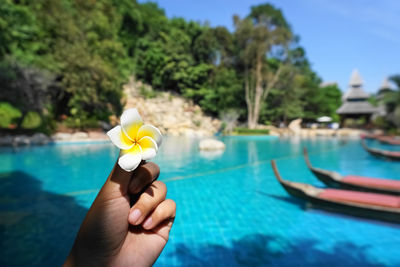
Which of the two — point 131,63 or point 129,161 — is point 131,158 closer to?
point 129,161

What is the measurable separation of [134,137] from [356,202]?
16.4 feet

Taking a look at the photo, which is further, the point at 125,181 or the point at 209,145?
the point at 209,145

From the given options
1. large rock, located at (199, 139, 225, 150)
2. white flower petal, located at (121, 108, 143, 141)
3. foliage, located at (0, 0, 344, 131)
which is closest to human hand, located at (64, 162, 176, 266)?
white flower petal, located at (121, 108, 143, 141)

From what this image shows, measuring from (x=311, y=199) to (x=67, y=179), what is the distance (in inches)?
297

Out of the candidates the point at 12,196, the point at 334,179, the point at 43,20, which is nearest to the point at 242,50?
the point at 43,20

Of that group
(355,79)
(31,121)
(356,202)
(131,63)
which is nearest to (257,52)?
(131,63)

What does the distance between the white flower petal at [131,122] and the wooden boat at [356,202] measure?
4.81m

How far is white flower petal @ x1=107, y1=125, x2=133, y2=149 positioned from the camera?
0.67m

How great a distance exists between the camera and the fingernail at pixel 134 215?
31.6 inches

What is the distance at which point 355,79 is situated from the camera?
1507 inches

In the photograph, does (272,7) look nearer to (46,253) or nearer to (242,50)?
(242,50)

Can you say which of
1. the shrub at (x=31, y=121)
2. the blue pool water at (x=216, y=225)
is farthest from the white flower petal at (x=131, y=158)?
the shrub at (x=31, y=121)

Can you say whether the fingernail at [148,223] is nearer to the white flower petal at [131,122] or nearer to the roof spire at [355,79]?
the white flower petal at [131,122]

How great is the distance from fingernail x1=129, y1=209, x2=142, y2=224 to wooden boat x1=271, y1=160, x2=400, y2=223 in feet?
15.3
